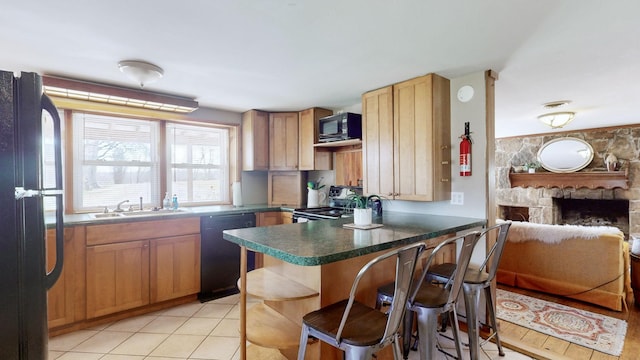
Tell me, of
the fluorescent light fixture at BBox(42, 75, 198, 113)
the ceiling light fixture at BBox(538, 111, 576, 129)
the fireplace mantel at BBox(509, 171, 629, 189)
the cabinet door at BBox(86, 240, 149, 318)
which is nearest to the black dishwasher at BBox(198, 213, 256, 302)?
the cabinet door at BBox(86, 240, 149, 318)

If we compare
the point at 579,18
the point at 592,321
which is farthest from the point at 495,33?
the point at 592,321

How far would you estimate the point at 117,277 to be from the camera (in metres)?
2.70

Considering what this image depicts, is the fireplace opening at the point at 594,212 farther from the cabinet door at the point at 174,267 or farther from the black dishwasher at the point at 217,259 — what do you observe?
the cabinet door at the point at 174,267

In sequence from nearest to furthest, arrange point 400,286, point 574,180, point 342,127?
point 400,286, point 342,127, point 574,180

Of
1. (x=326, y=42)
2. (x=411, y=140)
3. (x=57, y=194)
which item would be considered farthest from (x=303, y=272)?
(x=411, y=140)

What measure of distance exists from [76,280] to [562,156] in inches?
287

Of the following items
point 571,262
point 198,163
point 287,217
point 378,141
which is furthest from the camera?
point 198,163

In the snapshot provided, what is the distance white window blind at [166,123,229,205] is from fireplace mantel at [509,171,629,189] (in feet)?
18.4

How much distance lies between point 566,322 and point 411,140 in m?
2.08

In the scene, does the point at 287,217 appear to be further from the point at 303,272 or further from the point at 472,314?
the point at 472,314

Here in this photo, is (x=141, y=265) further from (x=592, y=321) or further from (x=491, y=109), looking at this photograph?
(x=592, y=321)

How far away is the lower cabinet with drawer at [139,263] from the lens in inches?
102

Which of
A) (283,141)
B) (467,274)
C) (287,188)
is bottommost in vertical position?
(467,274)

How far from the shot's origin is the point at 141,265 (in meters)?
2.81
